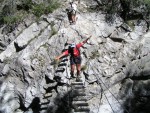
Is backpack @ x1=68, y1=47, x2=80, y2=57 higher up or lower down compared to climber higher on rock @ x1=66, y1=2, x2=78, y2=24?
lower down

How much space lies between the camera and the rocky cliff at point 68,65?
16094mm

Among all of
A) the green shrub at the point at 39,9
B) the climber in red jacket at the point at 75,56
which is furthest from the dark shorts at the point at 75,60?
the green shrub at the point at 39,9

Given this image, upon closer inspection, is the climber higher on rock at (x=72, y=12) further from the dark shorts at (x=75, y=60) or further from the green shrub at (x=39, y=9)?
the dark shorts at (x=75, y=60)

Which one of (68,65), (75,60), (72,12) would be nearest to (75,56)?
(75,60)

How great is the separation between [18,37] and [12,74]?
211 centimetres

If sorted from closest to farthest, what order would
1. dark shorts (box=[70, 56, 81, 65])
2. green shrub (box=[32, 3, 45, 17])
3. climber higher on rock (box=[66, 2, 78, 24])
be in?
dark shorts (box=[70, 56, 81, 65]) < climber higher on rock (box=[66, 2, 78, 24]) < green shrub (box=[32, 3, 45, 17])

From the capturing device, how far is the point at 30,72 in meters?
17.3

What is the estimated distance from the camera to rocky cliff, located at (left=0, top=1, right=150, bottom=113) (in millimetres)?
16094

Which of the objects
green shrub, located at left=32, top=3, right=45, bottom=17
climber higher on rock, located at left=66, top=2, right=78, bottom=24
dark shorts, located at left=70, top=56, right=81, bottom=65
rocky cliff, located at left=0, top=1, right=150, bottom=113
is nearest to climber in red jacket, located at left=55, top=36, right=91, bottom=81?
dark shorts, located at left=70, top=56, right=81, bottom=65

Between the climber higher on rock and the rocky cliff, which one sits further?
the climber higher on rock

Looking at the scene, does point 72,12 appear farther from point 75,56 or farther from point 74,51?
point 75,56

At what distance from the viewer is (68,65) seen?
16.8m

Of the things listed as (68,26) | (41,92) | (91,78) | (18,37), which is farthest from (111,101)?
(18,37)

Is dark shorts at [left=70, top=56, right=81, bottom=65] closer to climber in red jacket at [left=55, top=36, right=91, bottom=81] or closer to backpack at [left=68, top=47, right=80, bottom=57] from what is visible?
climber in red jacket at [left=55, top=36, right=91, bottom=81]
